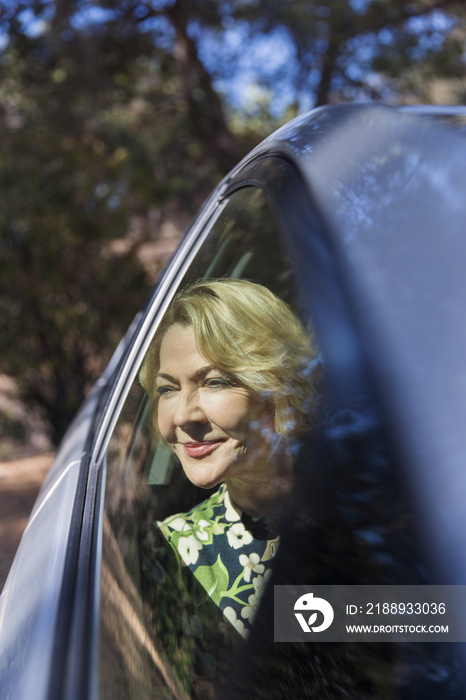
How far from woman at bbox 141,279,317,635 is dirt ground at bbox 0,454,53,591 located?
2336 mm

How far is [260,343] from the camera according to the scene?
3.82ft

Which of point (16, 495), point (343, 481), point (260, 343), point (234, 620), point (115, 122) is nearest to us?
point (343, 481)

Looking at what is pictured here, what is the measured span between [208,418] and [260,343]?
0.16 meters

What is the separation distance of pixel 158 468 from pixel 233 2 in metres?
9.25

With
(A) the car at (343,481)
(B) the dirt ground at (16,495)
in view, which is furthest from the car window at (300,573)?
(B) the dirt ground at (16,495)

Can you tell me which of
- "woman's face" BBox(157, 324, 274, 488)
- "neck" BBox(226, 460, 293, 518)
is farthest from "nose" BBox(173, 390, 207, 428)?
"neck" BBox(226, 460, 293, 518)

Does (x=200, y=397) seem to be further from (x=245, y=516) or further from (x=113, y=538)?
(x=113, y=538)

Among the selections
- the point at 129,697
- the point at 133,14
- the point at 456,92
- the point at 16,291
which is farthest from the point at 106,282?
the point at 129,697

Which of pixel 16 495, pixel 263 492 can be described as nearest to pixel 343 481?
pixel 263 492

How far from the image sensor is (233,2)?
30.9 feet

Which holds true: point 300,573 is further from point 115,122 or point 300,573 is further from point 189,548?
point 115,122

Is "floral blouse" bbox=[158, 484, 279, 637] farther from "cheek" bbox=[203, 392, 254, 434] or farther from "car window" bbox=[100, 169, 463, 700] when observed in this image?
"cheek" bbox=[203, 392, 254, 434]

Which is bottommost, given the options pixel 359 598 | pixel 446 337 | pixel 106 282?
pixel 106 282

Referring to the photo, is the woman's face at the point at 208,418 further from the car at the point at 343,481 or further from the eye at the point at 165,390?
the car at the point at 343,481
